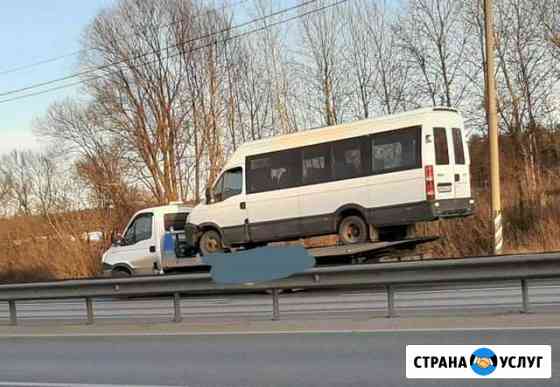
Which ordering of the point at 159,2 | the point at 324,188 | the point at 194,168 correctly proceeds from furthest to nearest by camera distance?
the point at 159,2 → the point at 194,168 → the point at 324,188

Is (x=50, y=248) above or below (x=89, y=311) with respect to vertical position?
above

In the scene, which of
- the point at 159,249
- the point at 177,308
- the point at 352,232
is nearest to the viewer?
the point at 177,308

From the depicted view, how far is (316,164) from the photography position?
692 inches

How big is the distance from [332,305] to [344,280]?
164 cm

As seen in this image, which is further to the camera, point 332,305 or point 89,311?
point 89,311

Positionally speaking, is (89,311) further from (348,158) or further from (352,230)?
(348,158)

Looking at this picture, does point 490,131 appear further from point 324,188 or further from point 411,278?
point 411,278

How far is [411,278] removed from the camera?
10.8 metres

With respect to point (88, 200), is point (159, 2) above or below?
above

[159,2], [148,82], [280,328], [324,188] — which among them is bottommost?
[280,328]

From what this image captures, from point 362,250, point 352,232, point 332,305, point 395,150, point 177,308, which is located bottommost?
point 332,305

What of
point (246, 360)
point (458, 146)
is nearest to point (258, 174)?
point (458, 146)

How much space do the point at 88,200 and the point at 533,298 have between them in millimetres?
30882

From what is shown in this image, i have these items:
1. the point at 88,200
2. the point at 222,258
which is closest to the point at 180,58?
the point at 88,200
